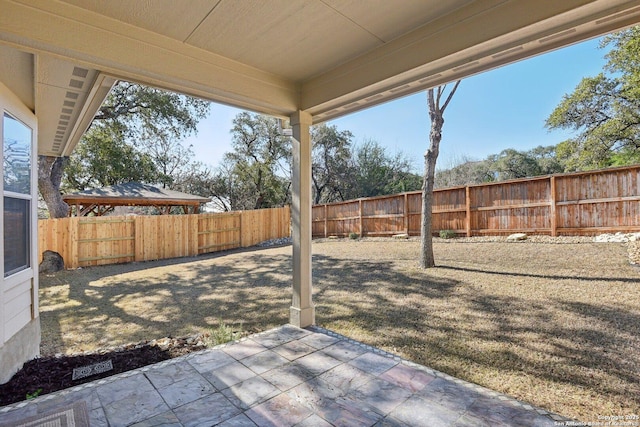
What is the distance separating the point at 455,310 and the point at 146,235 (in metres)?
9.21

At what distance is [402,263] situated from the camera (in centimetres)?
648

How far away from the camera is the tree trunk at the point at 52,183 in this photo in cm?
876

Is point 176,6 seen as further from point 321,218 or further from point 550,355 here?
point 321,218

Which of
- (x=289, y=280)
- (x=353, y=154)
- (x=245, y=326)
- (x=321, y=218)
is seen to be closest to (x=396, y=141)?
(x=353, y=154)

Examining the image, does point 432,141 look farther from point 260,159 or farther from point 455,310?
point 260,159

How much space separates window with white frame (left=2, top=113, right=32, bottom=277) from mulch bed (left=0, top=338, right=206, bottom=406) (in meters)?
0.91

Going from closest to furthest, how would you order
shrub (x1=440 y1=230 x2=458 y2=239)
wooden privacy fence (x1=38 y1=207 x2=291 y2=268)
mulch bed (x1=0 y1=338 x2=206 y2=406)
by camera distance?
1. mulch bed (x1=0 y1=338 x2=206 y2=406)
2. wooden privacy fence (x1=38 y1=207 x2=291 y2=268)
3. shrub (x1=440 y1=230 x2=458 y2=239)

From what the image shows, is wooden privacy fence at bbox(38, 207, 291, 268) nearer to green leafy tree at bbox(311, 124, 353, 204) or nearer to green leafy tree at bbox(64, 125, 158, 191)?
green leafy tree at bbox(64, 125, 158, 191)

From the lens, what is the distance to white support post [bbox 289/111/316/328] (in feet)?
11.2

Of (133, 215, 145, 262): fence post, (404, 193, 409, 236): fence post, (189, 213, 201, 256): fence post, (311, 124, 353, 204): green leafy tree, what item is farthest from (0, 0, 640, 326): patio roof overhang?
(311, 124, 353, 204): green leafy tree

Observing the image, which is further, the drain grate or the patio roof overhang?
the drain grate

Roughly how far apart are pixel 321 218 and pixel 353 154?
657 centimetres

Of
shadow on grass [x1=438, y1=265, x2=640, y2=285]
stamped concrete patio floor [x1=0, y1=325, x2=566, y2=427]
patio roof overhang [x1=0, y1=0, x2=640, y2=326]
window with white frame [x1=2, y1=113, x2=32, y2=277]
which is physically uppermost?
patio roof overhang [x1=0, y1=0, x2=640, y2=326]

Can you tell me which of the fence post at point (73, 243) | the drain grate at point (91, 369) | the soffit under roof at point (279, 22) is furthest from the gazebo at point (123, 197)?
the soffit under roof at point (279, 22)
